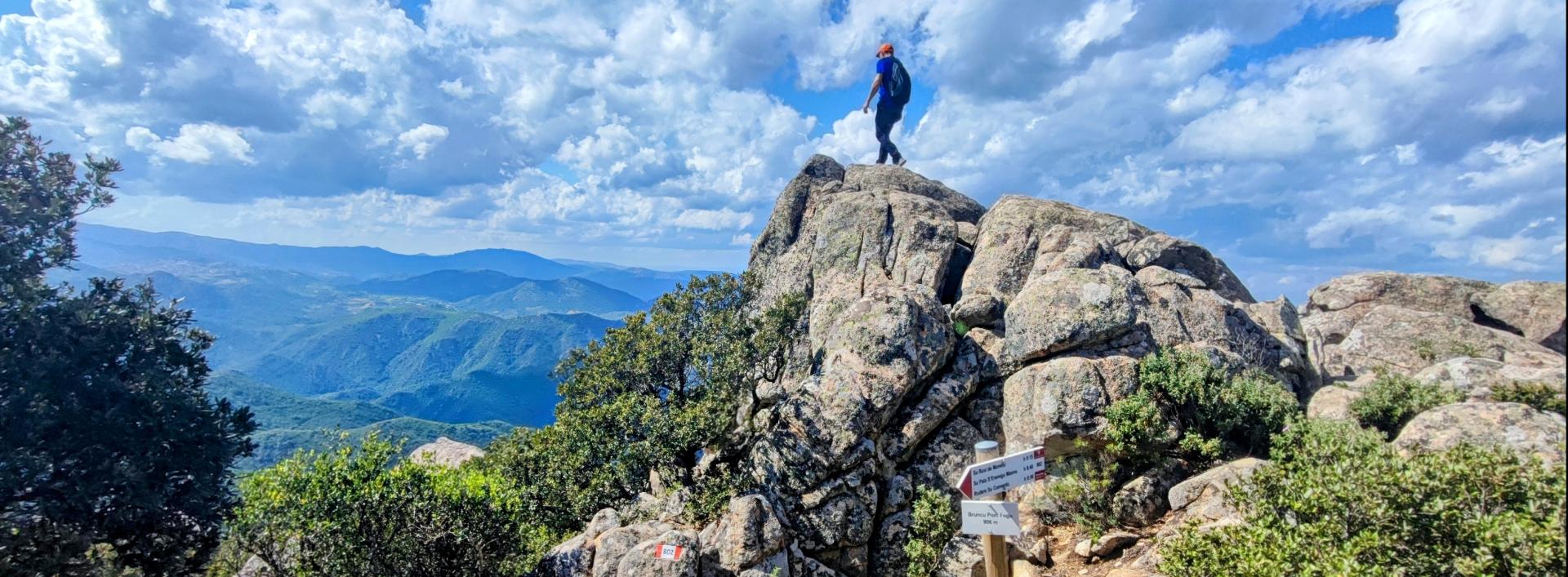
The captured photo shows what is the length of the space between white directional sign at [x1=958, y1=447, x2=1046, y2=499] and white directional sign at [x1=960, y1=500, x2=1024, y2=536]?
6.9 inches

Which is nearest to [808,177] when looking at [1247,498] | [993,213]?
[993,213]

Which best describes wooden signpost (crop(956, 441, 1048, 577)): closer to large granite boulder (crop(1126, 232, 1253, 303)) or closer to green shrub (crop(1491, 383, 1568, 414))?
green shrub (crop(1491, 383, 1568, 414))

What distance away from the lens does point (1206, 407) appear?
19531mm

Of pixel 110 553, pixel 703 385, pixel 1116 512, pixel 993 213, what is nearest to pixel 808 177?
pixel 993 213

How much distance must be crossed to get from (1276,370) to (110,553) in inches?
1574

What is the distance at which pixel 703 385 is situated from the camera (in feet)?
82.5

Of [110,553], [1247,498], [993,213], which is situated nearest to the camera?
[1247,498]

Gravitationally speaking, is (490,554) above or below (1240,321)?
below

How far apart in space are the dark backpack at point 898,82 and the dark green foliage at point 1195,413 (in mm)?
19886

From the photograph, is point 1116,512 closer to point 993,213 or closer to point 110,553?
point 993,213

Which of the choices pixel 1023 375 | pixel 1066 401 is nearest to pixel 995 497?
pixel 1066 401

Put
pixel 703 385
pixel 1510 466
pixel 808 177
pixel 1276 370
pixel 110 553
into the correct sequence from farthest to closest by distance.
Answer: pixel 808 177
pixel 703 385
pixel 1276 370
pixel 110 553
pixel 1510 466

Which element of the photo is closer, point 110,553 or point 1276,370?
point 110,553

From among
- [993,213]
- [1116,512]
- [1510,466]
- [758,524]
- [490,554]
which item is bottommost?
[490,554]
